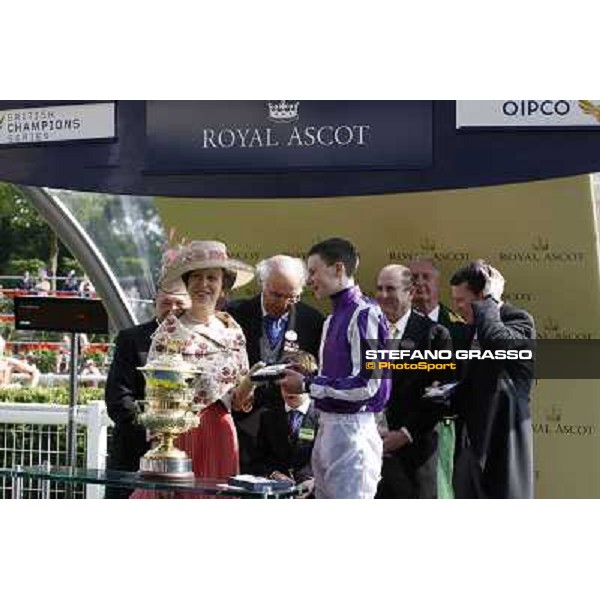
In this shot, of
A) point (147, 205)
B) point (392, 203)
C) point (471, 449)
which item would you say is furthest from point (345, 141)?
point (471, 449)

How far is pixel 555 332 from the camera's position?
668 cm

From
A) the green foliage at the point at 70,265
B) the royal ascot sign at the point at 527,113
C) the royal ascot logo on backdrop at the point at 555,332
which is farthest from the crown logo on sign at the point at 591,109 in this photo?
the green foliage at the point at 70,265

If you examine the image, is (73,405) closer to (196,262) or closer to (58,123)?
(196,262)

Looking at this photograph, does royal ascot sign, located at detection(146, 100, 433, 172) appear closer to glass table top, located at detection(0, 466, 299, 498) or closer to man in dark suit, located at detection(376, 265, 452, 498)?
man in dark suit, located at detection(376, 265, 452, 498)

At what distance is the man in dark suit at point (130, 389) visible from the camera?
6.93 m

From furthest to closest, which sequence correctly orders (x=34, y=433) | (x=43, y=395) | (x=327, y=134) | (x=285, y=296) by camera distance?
(x=34, y=433)
(x=43, y=395)
(x=285, y=296)
(x=327, y=134)

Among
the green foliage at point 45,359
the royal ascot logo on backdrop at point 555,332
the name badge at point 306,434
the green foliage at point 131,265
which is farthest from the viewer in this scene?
the green foliage at point 45,359

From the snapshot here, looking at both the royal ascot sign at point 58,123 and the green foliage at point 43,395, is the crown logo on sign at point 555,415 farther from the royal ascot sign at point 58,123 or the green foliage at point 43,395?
the royal ascot sign at point 58,123

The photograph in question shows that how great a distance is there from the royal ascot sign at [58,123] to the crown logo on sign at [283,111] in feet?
2.26

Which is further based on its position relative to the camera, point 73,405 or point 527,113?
point 73,405

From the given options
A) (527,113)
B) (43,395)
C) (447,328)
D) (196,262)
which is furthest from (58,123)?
(527,113)

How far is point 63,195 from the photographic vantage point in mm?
7145

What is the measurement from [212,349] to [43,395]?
4.07 feet

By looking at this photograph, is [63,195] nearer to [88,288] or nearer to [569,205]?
[88,288]
